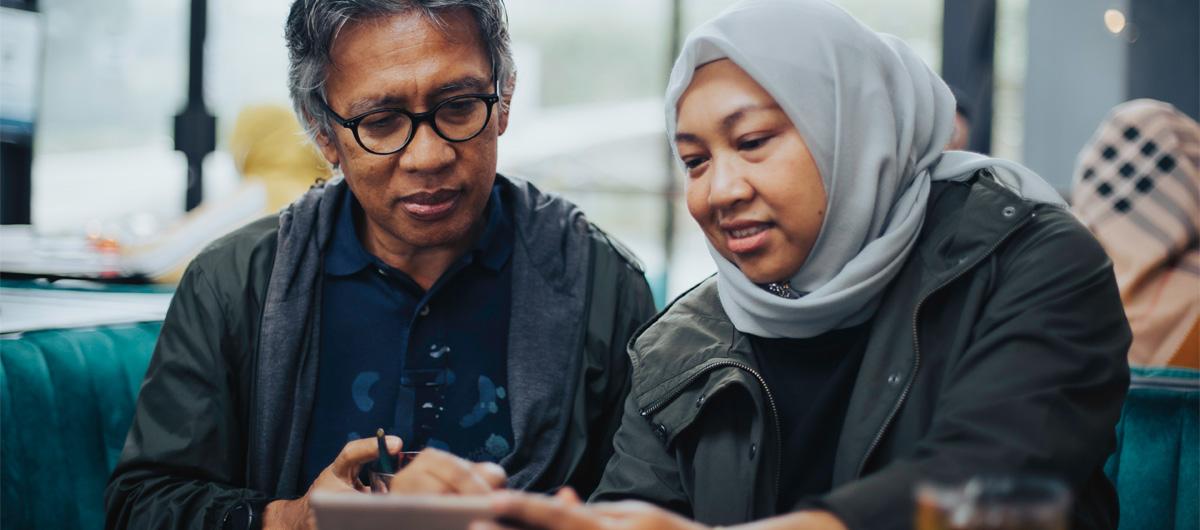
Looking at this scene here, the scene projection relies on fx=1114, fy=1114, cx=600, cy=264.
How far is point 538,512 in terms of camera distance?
90 centimetres

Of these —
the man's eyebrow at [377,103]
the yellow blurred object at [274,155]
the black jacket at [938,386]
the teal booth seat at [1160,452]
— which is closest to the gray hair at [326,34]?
the man's eyebrow at [377,103]

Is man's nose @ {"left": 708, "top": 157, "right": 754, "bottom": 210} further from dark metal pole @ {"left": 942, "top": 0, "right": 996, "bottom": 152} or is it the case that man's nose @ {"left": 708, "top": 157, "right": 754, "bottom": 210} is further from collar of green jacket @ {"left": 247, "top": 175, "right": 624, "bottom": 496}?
dark metal pole @ {"left": 942, "top": 0, "right": 996, "bottom": 152}

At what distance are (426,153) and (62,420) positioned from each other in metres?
0.79

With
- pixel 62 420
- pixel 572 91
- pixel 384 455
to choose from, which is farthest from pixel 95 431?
pixel 572 91

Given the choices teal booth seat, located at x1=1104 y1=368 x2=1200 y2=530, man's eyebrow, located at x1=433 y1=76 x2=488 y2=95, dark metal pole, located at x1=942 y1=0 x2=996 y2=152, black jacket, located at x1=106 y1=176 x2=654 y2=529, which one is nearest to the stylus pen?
black jacket, located at x1=106 y1=176 x2=654 y2=529

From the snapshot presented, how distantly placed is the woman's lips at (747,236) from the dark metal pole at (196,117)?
383 centimetres

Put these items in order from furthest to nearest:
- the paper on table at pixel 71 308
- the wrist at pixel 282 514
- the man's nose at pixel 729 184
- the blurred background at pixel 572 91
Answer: the blurred background at pixel 572 91, the paper on table at pixel 71 308, the wrist at pixel 282 514, the man's nose at pixel 729 184

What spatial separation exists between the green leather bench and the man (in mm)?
253

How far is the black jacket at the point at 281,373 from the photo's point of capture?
1.65 meters

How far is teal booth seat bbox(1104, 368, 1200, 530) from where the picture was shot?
1649 millimetres

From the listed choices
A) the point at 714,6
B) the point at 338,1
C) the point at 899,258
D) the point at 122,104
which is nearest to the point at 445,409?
the point at 338,1

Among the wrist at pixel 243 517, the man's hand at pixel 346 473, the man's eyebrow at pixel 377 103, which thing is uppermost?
the man's eyebrow at pixel 377 103

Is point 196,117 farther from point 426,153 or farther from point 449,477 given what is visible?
point 449,477

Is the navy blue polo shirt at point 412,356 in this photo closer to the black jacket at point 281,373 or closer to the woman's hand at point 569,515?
the black jacket at point 281,373
